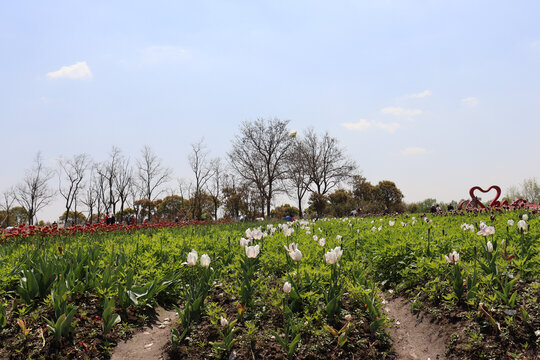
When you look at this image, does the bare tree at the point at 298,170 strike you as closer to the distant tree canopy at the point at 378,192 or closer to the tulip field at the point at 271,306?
the distant tree canopy at the point at 378,192

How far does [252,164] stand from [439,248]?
98.8ft

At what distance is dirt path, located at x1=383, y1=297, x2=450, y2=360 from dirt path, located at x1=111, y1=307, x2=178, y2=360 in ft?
7.92

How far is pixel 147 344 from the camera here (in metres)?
3.49

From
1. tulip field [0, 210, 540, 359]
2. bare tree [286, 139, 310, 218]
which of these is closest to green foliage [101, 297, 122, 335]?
tulip field [0, 210, 540, 359]

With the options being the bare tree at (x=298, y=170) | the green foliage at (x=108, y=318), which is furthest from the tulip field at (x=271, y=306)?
the bare tree at (x=298, y=170)

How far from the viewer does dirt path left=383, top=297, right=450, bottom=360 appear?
131 inches

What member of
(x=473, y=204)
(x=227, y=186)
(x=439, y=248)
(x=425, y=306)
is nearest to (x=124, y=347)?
(x=425, y=306)

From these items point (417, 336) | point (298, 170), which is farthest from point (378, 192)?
point (417, 336)

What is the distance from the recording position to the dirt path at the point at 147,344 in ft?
10.8

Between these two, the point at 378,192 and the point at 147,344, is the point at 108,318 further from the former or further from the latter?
the point at 378,192

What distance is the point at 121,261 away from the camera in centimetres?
462

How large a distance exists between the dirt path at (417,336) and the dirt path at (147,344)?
2.41 meters

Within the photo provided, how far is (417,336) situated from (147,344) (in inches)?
113

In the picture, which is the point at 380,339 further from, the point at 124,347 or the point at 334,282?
the point at 124,347
